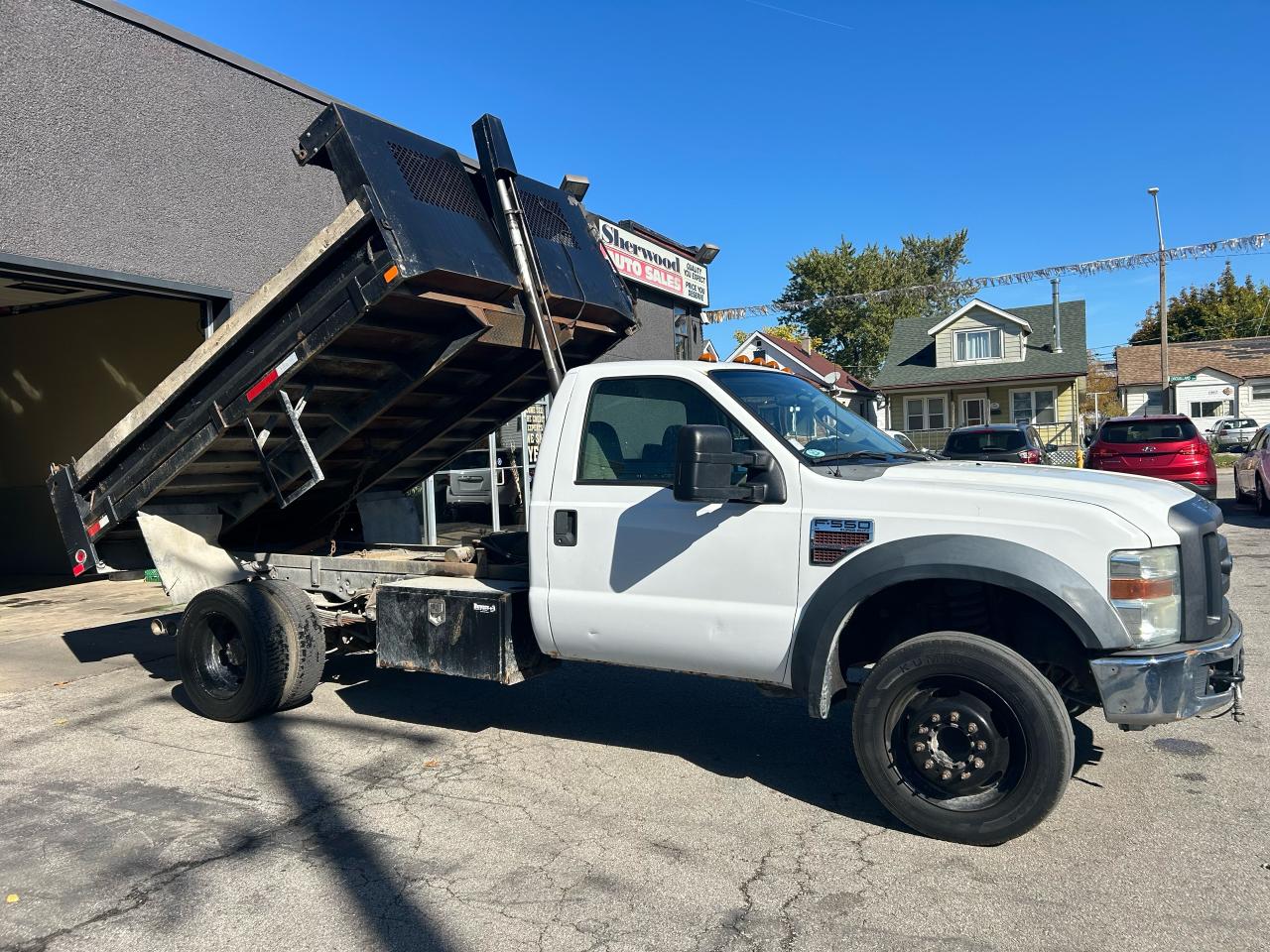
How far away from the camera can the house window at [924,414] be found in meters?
41.6

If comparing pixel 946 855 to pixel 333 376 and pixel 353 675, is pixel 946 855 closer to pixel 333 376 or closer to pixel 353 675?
pixel 333 376

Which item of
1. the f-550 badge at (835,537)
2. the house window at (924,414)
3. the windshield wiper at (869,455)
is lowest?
the f-550 badge at (835,537)

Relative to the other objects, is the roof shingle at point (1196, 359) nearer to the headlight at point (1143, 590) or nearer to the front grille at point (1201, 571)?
the front grille at point (1201, 571)

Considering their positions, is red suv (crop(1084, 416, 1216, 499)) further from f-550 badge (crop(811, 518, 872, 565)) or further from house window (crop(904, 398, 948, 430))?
house window (crop(904, 398, 948, 430))

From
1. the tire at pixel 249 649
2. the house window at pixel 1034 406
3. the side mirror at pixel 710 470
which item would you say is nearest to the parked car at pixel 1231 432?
the house window at pixel 1034 406

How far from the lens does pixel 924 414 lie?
41969 millimetres

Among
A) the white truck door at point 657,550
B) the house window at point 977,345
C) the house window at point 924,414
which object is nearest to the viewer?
the white truck door at point 657,550

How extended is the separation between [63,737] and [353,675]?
6.37ft

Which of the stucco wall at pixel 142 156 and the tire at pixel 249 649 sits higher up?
the stucco wall at pixel 142 156

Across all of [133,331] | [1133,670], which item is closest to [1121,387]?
[133,331]

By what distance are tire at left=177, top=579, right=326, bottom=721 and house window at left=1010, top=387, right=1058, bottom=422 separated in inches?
1443

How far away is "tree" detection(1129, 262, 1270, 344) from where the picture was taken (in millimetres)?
62156

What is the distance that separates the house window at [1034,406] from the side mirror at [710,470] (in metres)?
36.9

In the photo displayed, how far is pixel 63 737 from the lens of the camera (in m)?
6.11
